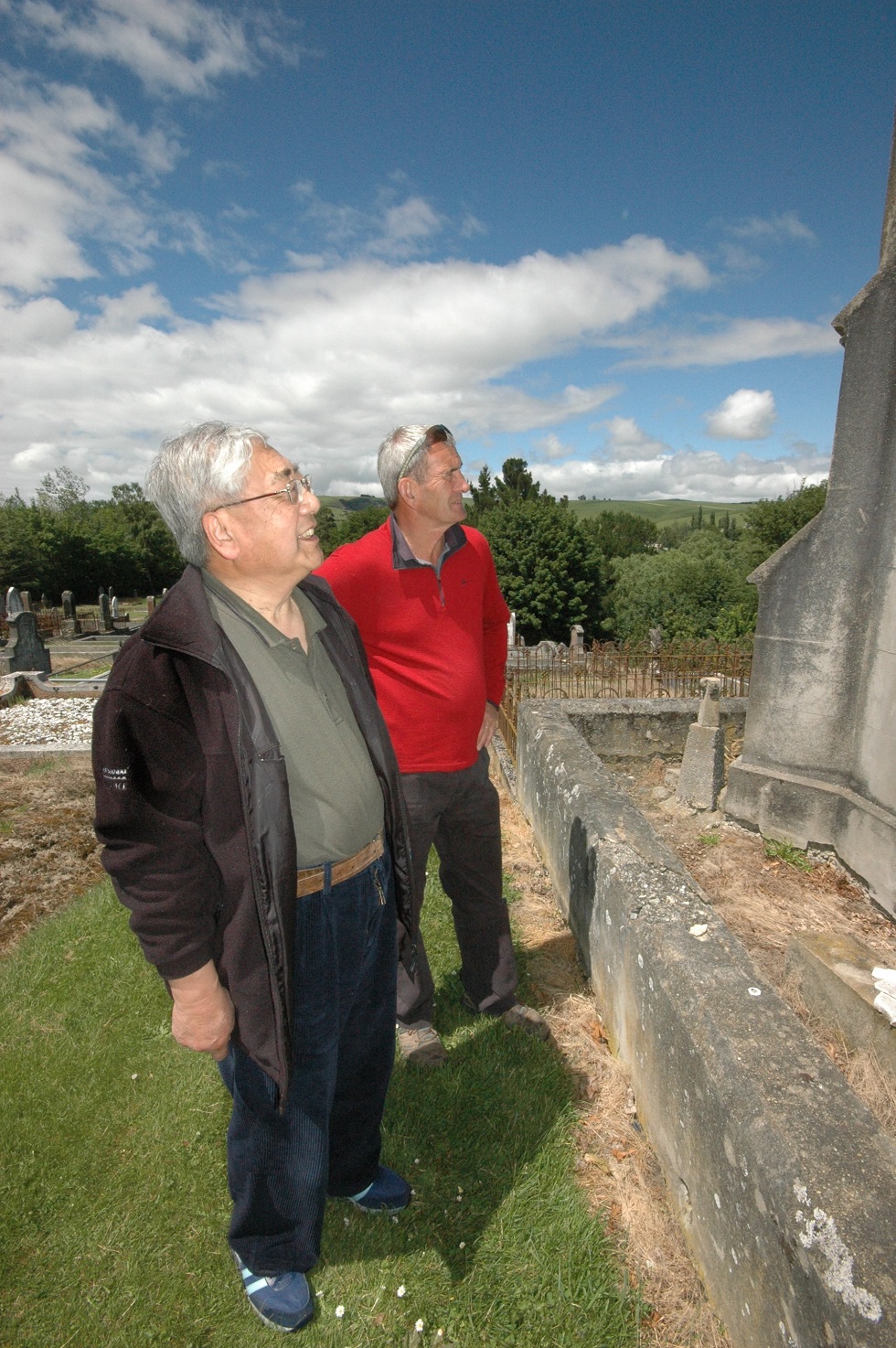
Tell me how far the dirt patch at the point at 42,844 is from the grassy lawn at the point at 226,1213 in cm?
171

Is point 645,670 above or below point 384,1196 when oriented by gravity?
above

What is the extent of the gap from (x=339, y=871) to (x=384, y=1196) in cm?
139

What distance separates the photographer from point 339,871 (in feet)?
6.37

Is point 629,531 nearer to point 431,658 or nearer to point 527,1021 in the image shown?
point 527,1021

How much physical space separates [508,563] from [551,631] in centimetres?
458

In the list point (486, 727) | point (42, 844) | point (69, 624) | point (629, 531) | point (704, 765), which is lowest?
point (69, 624)

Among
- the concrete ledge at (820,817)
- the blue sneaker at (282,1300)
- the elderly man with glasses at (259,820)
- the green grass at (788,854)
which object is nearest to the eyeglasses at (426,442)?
Result: the elderly man with glasses at (259,820)

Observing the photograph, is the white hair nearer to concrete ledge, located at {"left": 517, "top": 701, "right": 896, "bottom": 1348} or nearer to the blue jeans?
the blue jeans

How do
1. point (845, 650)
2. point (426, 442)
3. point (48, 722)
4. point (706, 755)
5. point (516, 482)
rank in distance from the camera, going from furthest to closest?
1. point (516, 482)
2. point (48, 722)
3. point (706, 755)
4. point (845, 650)
5. point (426, 442)

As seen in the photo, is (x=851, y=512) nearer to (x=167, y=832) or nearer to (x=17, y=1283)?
(x=167, y=832)

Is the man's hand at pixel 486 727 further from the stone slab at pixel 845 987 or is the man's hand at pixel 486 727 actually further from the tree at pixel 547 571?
the tree at pixel 547 571

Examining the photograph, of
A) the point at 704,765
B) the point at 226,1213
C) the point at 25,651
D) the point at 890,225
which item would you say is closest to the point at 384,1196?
the point at 226,1213

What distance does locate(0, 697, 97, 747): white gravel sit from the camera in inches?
418

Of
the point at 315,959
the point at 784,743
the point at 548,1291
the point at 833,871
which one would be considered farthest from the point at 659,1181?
the point at 784,743
